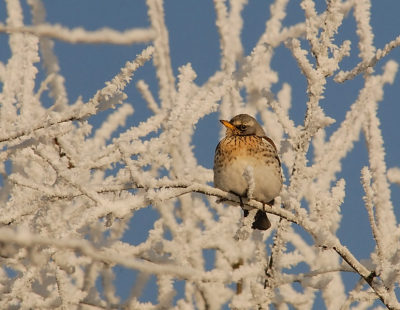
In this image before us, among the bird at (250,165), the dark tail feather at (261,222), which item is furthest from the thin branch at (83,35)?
the dark tail feather at (261,222)

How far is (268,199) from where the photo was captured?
6.20 m

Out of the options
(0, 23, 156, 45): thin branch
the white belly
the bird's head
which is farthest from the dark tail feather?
(0, 23, 156, 45): thin branch

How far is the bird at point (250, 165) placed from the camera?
234 inches

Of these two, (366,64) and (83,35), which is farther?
(366,64)

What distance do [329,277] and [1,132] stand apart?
3231mm

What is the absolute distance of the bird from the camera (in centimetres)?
595

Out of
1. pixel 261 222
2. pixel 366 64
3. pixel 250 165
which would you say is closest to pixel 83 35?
pixel 366 64

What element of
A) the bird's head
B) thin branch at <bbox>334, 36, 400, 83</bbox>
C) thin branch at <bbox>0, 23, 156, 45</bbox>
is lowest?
thin branch at <bbox>0, 23, 156, 45</bbox>

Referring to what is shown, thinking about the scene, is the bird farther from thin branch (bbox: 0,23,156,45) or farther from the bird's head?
thin branch (bbox: 0,23,156,45)

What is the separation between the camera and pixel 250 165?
589 cm

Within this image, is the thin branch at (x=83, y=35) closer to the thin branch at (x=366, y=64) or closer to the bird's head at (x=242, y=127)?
the thin branch at (x=366, y=64)

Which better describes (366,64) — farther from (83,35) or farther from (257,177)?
(83,35)

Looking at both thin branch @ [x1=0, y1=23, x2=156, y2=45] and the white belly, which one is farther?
the white belly

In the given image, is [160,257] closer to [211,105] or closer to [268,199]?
[268,199]
